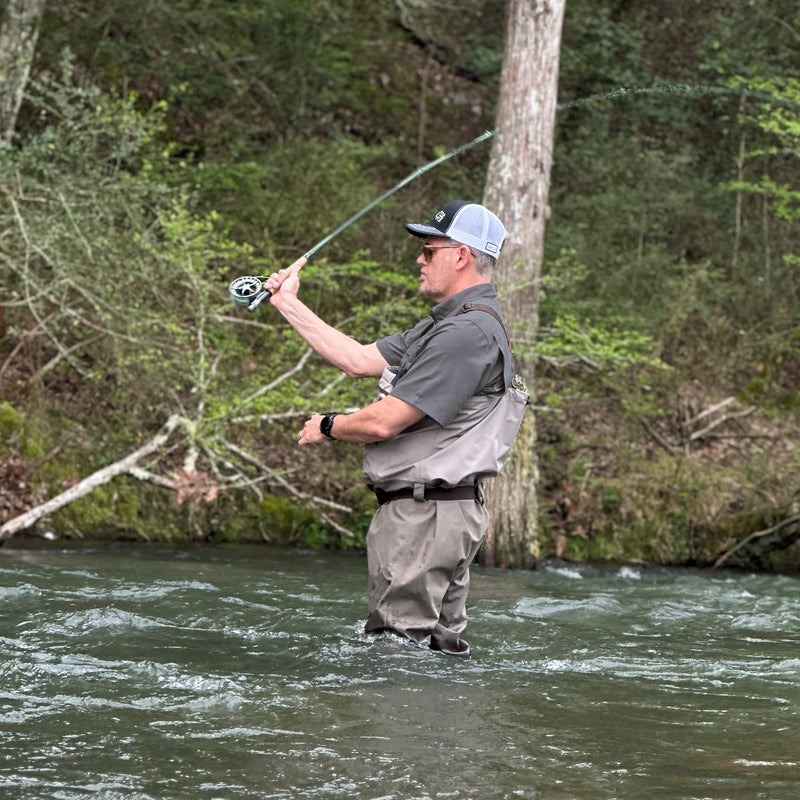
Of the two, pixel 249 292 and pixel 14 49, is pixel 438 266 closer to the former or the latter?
pixel 249 292

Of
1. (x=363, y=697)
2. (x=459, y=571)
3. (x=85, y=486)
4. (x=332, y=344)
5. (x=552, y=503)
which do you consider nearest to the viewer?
(x=363, y=697)

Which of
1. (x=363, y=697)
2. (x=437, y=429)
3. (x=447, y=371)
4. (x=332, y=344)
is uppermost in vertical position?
(x=332, y=344)

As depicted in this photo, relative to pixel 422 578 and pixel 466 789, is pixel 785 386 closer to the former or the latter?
pixel 422 578

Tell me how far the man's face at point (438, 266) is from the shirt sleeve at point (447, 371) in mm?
324

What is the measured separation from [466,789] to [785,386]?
11611 millimetres

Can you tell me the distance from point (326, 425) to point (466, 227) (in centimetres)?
104

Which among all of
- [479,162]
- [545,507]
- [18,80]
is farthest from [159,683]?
[479,162]

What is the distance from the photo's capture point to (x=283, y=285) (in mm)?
5613

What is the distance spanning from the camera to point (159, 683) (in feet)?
16.6

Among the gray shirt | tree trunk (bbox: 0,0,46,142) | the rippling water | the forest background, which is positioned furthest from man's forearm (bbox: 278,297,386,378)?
tree trunk (bbox: 0,0,46,142)

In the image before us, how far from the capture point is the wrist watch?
5359 mm

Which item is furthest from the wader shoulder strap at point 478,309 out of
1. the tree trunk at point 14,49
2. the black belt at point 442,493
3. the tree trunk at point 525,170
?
the tree trunk at point 14,49

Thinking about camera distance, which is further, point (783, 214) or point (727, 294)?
point (727, 294)

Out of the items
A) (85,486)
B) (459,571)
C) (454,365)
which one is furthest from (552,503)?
(454,365)
